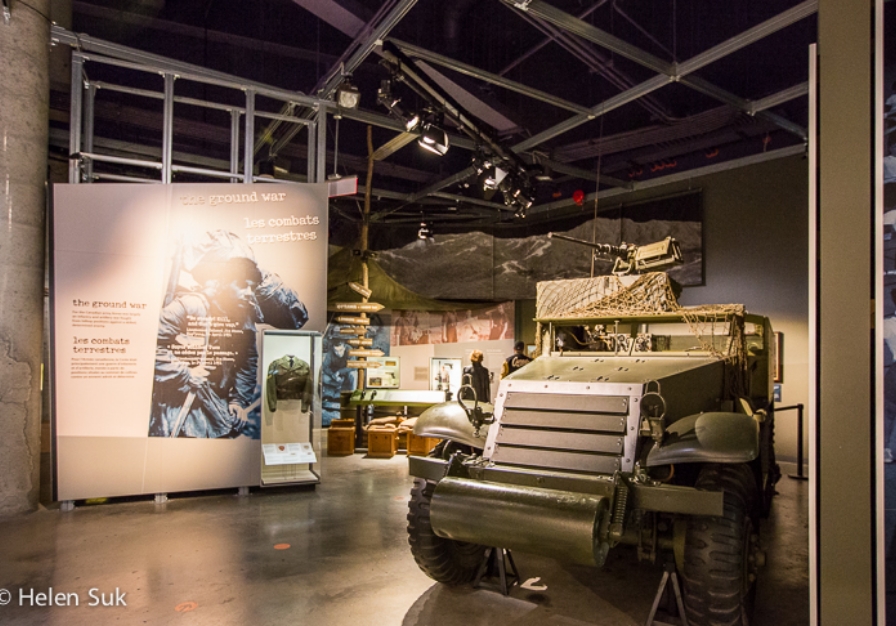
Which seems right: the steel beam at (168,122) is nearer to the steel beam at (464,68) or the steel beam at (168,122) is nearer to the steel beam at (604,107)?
the steel beam at (464,68)

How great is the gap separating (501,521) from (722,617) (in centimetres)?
108

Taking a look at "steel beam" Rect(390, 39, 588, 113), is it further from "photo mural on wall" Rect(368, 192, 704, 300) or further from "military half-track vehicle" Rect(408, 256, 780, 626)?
"military half-track vehicle" Rect(408, 256, 780, 626)

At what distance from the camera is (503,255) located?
34.5 feet

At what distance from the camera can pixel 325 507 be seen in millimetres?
5457

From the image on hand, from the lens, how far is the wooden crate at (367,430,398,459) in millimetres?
8031

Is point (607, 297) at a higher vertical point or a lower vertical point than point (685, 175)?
lower

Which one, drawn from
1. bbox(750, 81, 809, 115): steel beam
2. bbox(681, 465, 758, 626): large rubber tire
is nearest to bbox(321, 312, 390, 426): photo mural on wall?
bbox(750, 81, 809, 115): steel beam

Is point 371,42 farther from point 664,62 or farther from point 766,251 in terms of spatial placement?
point 766,251

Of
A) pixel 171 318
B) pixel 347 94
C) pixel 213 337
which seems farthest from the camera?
pixel 347 94

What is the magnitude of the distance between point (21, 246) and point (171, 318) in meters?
1.38

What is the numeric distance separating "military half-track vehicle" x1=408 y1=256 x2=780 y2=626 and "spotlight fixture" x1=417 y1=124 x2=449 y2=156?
9.38 ft

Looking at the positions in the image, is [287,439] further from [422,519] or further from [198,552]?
[422,519]

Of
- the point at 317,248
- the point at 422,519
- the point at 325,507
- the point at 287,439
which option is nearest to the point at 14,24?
the point at 317,248

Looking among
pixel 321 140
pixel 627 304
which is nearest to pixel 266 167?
pixel 321 140
